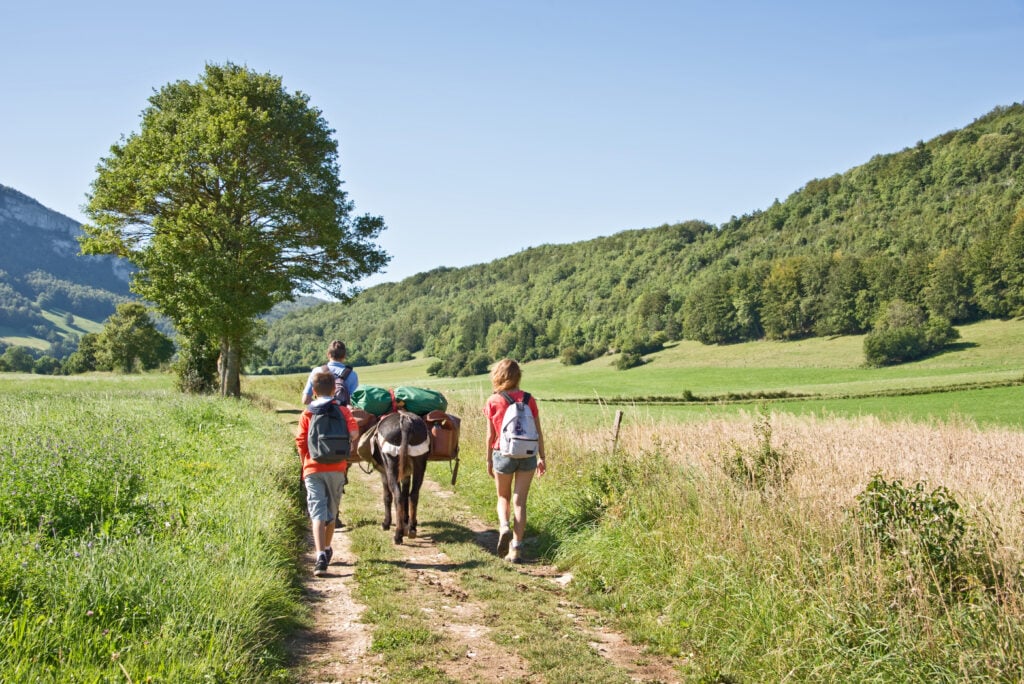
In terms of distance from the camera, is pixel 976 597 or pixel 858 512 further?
pixel 858 512

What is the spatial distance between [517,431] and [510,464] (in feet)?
1.33

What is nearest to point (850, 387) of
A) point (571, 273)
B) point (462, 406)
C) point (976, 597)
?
point (462, 406)

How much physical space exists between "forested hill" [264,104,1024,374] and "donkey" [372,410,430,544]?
75686 mm

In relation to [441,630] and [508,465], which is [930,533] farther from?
[508,465]

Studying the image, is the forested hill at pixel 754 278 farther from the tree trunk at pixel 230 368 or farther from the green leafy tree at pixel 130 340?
the tree trunk at pixel 230 368

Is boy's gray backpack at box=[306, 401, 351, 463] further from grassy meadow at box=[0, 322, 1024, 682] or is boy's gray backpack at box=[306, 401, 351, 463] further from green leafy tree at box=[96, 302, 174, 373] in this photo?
green leafy tree at box=[96, 302, 174, 373]

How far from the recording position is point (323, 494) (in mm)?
6645

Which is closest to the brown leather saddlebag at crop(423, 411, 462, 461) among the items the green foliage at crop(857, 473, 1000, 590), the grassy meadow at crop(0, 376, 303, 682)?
the grassy meadow at crop(0, 376, 303, 682)

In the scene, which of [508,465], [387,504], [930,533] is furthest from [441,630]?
[930,533]

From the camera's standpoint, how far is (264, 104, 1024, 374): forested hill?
7356 cm

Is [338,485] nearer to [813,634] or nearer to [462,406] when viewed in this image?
[813,634]

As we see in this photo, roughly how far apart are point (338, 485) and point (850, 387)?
49312mm

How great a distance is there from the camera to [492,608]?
18.1 ft

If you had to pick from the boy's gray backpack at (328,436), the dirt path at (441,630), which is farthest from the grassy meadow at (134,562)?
the boy's gray backpack at (328,436)
